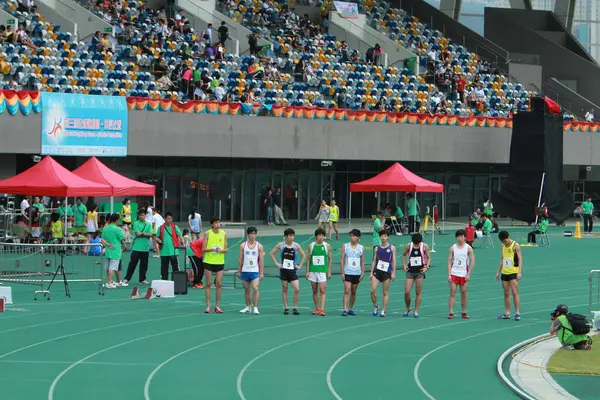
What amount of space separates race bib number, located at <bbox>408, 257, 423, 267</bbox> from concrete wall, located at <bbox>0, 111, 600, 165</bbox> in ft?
69.0

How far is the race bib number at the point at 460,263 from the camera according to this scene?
66.7ft

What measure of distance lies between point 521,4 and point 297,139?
28411 mm

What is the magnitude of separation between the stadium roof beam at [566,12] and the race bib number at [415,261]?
51.8 m

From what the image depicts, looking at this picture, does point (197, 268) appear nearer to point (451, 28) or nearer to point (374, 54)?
point (374, 54)

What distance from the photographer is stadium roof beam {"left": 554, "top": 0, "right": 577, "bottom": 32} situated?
69.2 meters

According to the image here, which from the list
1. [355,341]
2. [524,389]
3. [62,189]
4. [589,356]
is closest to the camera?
→ [524,389]

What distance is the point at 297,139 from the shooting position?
4631 centimetres

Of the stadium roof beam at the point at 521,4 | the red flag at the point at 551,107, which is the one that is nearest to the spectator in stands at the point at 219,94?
the red flag at the point at 551,107

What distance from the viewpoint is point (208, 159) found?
46906 millimetres

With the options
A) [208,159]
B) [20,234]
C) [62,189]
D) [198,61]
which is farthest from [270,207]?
[62,189]

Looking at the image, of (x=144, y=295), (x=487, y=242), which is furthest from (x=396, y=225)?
(x=144, y=295)

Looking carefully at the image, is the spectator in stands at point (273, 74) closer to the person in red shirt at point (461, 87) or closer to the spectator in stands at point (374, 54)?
→ the spectator in stands at point (374, 54)

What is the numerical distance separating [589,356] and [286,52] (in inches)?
1398

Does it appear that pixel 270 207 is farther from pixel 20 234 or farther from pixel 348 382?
pixel 348 382
